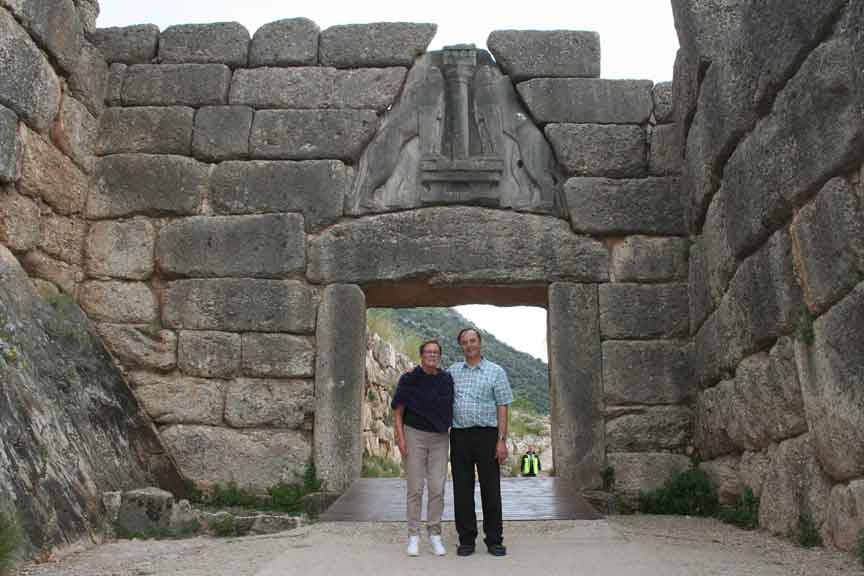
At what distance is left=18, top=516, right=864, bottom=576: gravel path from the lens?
3.39 m

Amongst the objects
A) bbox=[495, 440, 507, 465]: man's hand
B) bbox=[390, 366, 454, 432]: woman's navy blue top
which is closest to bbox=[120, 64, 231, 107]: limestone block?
bbox=[390, 366, 454, 432]: woman's navy blue top

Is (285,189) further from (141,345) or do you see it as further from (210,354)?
(141,345)

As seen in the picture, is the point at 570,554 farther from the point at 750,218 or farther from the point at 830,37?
Result: the point at 830,37

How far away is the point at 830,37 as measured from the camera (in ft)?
11.2

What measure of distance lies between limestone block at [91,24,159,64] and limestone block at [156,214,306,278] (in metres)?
1.62

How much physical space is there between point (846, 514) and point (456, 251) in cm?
339

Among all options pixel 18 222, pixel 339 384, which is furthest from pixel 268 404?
pixel 18 222

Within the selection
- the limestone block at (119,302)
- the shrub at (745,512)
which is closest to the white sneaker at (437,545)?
the shrub at (745,512)

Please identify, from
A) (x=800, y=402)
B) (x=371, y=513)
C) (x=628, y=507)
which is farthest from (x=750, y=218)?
(x=371, y=513)

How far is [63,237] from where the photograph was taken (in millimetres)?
6043

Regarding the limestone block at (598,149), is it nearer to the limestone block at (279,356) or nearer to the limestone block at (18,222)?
the limestone block at (279,356)

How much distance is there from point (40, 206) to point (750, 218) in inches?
191

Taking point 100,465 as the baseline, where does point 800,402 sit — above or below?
above

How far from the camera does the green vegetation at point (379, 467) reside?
8894 millimetres
